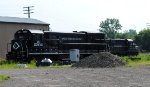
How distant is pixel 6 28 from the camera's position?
2200 inches

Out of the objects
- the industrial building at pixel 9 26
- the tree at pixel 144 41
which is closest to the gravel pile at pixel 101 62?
the industrial building at pixel 9 26

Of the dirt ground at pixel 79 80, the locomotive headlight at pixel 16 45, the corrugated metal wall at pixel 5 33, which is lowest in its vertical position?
the dirt ground at pixel 79 80

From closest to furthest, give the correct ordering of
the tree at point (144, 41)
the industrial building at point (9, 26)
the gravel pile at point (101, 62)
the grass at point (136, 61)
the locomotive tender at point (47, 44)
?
the gravel pile at point (101, 62), the grass at point (136, 61), the locomotive tender at point (47, 44), the industrial building at point (9, 26), the tree at point (144, 41)

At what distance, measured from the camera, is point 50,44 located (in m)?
40.0

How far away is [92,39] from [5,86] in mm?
29814

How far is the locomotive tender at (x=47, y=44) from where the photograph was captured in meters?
37.9

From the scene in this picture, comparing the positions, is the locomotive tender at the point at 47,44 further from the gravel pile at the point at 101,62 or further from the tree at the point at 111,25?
the tree at the point at 111,25

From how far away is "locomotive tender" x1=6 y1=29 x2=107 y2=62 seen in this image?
37.9 m

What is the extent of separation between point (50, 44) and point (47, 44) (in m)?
0.47

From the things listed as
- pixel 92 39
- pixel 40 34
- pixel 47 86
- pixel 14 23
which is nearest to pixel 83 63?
pixel 40 34

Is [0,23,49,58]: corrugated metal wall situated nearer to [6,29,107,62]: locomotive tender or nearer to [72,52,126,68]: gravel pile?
[6,29,107,62]: locomotive tender

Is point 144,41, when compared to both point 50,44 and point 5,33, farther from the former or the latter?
point 50,44

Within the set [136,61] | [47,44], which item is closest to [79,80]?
[47,44]

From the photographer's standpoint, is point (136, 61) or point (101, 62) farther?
point (136, 61)
